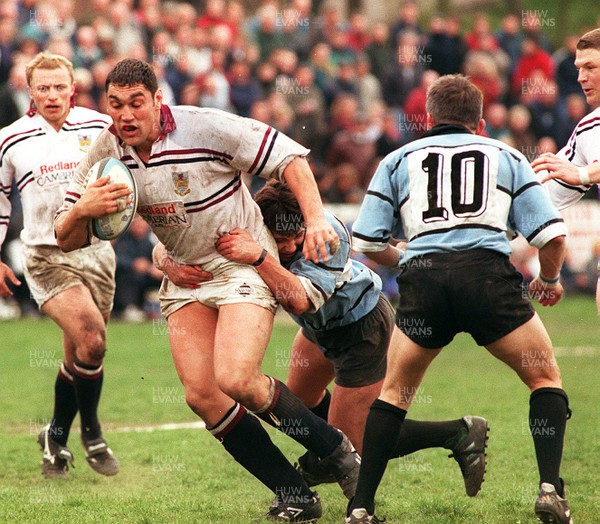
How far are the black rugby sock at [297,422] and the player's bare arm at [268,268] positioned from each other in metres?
0.44

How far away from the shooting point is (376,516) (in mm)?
5500

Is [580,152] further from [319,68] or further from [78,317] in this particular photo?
[319,68]

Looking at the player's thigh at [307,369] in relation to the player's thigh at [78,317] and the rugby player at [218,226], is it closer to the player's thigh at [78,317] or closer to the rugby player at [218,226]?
the rugby player at [218,226]

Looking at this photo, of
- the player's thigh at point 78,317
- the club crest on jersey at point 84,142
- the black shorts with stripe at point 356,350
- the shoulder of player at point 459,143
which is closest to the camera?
→ the shoulder of player at point 459,143

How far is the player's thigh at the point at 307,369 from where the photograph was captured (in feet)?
21.1

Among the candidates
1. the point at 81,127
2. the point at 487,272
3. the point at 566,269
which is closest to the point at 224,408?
the point at 487,272

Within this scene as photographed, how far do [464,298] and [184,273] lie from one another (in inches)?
62.6

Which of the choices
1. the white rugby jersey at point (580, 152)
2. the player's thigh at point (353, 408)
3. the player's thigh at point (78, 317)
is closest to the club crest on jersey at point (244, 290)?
the player's thigh at point (353, 408)

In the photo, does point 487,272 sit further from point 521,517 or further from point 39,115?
point 39,115

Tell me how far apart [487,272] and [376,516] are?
4.66 ft

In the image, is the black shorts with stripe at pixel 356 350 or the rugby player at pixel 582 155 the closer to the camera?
the rugby player at pixel 582 155

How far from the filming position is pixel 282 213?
602 centimetres

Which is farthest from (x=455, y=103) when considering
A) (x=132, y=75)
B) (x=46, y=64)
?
(x=46, y=64)

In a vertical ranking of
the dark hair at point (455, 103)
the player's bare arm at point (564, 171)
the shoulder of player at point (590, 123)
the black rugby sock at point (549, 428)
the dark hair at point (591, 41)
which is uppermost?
the dark hair at point (591, 41)
